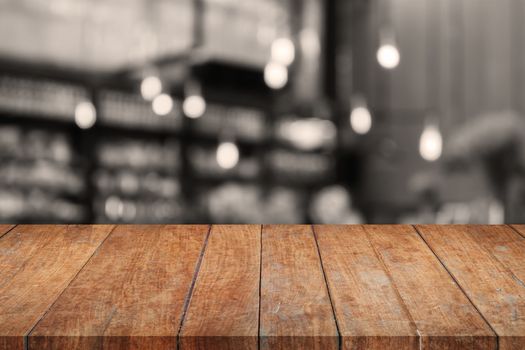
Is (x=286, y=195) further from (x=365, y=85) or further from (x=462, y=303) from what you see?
(x=462, y=303)

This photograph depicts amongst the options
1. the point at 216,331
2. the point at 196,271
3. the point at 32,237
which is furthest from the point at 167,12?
the point at 216,331

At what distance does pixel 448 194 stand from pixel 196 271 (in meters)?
1.20

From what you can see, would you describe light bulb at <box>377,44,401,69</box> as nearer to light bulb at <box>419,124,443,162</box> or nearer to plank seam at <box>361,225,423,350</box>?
light bulb at <box>419,124,443,162</box>

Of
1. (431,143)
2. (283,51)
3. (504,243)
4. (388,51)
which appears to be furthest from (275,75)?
(504,243)

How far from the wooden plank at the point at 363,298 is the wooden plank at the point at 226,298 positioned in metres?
0.19

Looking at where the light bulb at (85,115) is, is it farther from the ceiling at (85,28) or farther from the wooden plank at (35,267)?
the wooden plank at (35,267)

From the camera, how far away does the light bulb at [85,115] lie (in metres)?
2.56

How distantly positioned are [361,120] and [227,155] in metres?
0.53

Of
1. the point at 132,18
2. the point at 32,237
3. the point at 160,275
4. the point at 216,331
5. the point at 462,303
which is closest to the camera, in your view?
the point at 216,331

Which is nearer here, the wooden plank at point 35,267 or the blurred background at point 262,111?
the wooden plank at point 35,267

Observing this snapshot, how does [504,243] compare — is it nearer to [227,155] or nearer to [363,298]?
[363,298]

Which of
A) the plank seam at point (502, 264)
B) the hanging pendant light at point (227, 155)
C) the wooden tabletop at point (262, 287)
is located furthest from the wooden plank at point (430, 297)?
the hanging pendant light at point (227, 155)

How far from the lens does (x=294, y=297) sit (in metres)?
1.60

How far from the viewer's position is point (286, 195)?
264 cm
